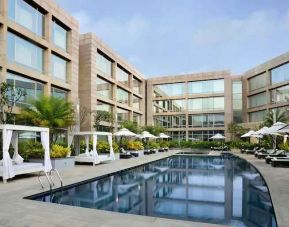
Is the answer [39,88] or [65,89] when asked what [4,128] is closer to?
[39,88]

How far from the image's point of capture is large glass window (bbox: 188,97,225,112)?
2078 inches

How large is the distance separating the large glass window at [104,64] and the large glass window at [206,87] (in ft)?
66.8

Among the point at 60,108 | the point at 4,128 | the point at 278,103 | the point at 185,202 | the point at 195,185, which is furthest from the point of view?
the point at 278,103

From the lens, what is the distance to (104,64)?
3778cm

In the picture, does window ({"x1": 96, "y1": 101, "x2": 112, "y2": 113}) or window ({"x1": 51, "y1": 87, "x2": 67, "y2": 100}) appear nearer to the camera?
window ({"x1": 51, "y1": 87, "x2": 67, "y2": 100})

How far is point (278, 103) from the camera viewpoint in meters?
45.8

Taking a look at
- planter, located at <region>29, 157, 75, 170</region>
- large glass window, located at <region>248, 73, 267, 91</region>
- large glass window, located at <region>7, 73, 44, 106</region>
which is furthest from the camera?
large glass window, located at <region>248, 73, 267, 91</region>

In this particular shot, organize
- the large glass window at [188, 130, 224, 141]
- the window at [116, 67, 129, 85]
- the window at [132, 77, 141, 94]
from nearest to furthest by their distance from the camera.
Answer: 1. the window at [116, 67, 129, 85]
2. the window at [132, 77, 141, 94]
3. the large glass window at [188, 130, 224, 141]

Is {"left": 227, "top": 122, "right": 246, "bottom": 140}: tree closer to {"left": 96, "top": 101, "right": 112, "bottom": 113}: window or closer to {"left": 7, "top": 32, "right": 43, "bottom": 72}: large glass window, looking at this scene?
{"left": 96, "top": 101, "right": 112, "bottom": 113}: window

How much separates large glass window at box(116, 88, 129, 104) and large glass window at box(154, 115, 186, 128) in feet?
43.3

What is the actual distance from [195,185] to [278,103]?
36.7 meters

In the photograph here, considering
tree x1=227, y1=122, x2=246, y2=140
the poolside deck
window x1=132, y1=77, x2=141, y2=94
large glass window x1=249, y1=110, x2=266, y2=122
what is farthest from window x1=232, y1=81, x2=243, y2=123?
the poolside deck

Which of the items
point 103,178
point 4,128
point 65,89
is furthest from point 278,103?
point 4,128

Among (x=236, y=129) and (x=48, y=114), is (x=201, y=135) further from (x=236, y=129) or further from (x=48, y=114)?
(x=48, y=114)
